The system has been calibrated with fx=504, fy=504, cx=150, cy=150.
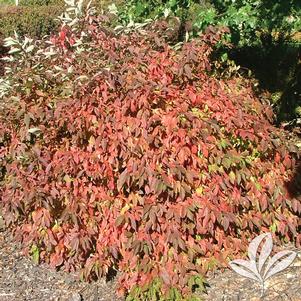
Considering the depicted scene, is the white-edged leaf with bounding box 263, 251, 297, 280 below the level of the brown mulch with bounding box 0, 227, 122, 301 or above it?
above

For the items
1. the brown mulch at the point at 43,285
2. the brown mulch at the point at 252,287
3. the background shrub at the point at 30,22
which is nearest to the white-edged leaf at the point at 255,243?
the brown mulch at the point at 252,287

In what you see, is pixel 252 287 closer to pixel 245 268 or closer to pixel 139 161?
pixel 245 268

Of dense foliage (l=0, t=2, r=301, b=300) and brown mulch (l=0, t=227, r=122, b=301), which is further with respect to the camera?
brown mulch (l=0, t=227, r=122, b=301)

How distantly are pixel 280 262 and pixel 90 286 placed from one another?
54.0 inches

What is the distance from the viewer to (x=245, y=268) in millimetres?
3396

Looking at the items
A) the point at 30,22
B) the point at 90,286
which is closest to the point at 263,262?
the point at 90,286

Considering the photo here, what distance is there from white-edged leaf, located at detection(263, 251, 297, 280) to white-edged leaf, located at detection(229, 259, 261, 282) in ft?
0.26

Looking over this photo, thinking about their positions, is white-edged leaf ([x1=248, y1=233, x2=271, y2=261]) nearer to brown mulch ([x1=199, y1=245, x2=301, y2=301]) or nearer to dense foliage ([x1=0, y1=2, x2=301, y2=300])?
dense foliage ([x1=0, y1=2, x2=301, y2=300])

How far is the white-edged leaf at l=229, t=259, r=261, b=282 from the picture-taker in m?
3.10

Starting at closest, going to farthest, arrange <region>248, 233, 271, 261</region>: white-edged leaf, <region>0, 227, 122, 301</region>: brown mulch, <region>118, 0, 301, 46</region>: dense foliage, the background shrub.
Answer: <region>248, 233, 271, 261</region>: white-edged leaf
<region>0, 227, 122, 301</region>: brown mulch
<region>118, 0, 301, 46</region>: dense foliage
the background shrub

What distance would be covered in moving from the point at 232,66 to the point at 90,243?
1.78 meters

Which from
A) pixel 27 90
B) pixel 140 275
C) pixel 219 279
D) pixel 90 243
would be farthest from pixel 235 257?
pixel 27 90

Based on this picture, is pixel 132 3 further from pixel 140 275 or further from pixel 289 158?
pixel 140 275

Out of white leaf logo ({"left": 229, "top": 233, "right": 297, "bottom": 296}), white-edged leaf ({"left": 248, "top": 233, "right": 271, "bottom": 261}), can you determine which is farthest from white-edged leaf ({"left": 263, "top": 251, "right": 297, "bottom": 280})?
white-edged leaf ({"left": 248, "top": 233, "right": 271, "bottom": 261})
